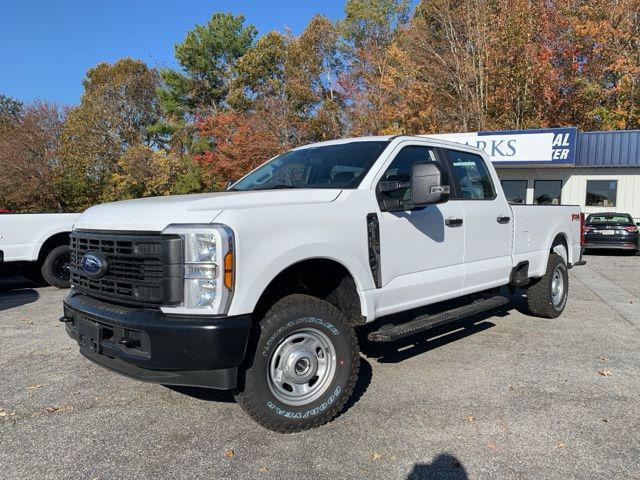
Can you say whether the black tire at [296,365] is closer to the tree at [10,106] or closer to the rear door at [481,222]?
the rear door at [481,222]

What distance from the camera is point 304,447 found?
3283mm

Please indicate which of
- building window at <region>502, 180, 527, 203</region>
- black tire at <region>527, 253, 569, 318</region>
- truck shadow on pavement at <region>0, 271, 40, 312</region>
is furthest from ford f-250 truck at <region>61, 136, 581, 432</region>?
building window at <region>502, 180, 527, 203</region>

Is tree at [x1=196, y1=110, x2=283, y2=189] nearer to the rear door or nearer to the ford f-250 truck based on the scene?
the rear door

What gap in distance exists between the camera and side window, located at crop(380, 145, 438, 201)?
4227 millimetres

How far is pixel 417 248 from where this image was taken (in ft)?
14.1

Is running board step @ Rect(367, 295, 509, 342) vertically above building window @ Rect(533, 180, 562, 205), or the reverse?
building window @ Rect(533, 180, 562, 205)

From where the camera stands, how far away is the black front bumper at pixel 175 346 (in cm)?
298

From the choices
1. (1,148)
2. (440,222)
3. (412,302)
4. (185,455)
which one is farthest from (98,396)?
(1,148)

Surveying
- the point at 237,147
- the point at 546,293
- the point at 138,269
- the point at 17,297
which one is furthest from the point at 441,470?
the point at 237,147

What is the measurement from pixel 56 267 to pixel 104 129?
26097mm

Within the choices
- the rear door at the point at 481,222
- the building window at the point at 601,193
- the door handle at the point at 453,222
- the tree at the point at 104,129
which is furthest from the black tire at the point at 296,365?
the tree at the point at 104,129

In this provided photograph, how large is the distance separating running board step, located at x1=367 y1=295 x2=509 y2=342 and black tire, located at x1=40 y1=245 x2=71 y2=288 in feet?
21.6

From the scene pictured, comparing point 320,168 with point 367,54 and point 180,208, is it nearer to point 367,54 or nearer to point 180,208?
point 180,208

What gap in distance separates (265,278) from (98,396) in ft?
6.49
